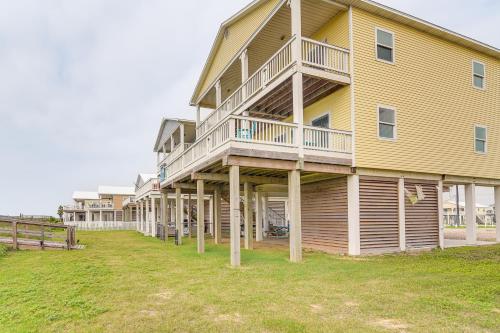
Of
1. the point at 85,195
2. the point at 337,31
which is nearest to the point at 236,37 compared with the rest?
the point at 337,31

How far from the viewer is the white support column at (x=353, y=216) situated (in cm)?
1213

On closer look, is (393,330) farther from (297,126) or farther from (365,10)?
(365,10)

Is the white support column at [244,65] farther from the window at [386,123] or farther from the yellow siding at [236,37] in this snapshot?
the window at [386,123]

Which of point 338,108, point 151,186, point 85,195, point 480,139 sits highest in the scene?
point 338,108

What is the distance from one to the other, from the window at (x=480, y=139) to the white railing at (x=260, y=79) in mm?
9967

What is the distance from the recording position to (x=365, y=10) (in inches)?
504

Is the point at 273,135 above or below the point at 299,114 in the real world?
below

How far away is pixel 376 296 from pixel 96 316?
16.3ft

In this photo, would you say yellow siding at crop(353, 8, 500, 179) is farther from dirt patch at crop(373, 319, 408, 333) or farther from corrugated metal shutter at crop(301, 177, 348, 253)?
dirt patch at crop(373, 319, 408, 333)

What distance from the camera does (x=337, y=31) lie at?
13.2m

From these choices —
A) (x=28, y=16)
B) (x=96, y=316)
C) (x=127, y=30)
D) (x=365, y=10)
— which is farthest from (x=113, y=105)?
(x=96, y=316)

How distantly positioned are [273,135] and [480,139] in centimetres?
1118

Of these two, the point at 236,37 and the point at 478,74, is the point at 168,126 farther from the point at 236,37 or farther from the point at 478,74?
the point at 478,74

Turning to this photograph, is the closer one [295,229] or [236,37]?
[295,229]
